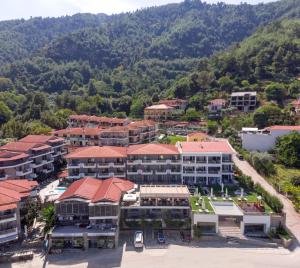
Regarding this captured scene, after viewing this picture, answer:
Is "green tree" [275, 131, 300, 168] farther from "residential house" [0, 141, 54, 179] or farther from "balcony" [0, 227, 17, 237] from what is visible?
"balcony" [0, 227, 17, 237]

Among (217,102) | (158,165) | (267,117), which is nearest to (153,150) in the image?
(158,165)

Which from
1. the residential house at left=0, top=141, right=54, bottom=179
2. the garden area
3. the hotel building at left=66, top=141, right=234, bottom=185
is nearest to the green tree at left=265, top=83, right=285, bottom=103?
the garden area

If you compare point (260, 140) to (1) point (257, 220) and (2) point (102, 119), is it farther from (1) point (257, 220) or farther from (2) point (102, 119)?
(2) point (102, 119)

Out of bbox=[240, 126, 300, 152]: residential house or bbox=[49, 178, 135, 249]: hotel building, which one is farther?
bbox=[240, 126, 300, 152]: residential house

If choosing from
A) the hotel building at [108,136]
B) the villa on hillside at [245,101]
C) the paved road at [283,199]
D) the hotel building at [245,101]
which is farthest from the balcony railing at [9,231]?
the hotel building at [245,101]

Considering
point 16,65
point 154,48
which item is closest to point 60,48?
point 16,65

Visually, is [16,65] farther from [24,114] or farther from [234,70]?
[234,70]
